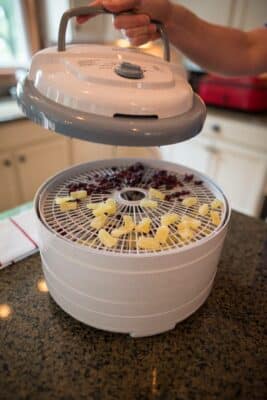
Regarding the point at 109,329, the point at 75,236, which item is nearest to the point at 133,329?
the point at 109,329

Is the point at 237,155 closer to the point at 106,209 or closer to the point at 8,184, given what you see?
the point at 8,184

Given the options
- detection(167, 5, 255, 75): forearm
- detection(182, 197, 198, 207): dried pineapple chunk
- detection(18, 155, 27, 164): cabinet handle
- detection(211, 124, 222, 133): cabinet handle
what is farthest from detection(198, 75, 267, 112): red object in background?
detection(182, 197, 198, 207): dried pineapple chunk

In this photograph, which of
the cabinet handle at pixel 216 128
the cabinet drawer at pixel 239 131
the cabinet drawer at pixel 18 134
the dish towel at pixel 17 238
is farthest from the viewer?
the cabinet handle at pixel 216 128

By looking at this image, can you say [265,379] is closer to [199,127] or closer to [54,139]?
[199,127]

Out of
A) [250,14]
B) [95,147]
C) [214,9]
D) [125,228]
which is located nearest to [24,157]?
[95,147]

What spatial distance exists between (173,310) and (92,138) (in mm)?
282

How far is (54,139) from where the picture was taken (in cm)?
181

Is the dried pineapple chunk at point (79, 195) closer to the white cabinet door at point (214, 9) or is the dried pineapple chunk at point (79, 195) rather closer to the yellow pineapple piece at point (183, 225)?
the yellow pineapple piece at point (183, 225)

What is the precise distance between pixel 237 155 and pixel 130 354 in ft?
5.20

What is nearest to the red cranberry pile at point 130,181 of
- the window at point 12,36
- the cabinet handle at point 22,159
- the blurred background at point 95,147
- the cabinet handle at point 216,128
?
the blurred background at point 95,147

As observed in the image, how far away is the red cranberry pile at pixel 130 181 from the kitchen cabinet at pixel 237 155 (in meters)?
1.25

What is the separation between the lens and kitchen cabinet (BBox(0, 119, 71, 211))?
5.25 ft

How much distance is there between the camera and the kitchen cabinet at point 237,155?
1.70 metres

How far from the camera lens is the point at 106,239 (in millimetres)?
411
